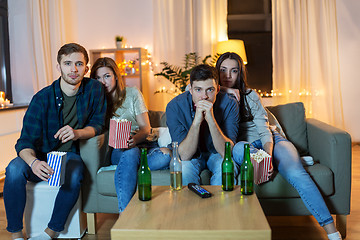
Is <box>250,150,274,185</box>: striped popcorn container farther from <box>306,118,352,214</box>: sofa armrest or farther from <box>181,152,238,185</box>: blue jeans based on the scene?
<box>306,118,352,214</box>: sofa armrest

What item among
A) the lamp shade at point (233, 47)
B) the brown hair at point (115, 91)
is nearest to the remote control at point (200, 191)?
the brown hair at point (115, 91)

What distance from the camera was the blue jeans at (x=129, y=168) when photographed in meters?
2.14

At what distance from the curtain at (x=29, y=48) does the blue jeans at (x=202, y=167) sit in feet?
10.4

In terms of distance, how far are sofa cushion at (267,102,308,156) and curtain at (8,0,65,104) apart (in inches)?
124

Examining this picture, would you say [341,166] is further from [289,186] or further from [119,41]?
[119,41]

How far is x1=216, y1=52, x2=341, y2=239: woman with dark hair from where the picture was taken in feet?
6.64

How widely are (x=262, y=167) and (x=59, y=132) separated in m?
1.15

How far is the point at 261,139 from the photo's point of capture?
238 centimetres

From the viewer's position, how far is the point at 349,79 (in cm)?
522

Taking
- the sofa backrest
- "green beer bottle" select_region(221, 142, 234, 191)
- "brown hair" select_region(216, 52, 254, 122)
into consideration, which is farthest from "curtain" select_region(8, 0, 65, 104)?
"green beer bottle" select_region(221, 142, 234, 191)

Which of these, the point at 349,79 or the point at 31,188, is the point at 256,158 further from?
the point at 349,79

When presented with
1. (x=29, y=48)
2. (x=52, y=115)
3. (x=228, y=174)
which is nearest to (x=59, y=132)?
(x=52, y=115)

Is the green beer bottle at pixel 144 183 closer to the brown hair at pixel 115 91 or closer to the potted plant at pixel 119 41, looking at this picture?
the brown hair at pixel 115 91

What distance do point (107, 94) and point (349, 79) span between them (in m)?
3.81
